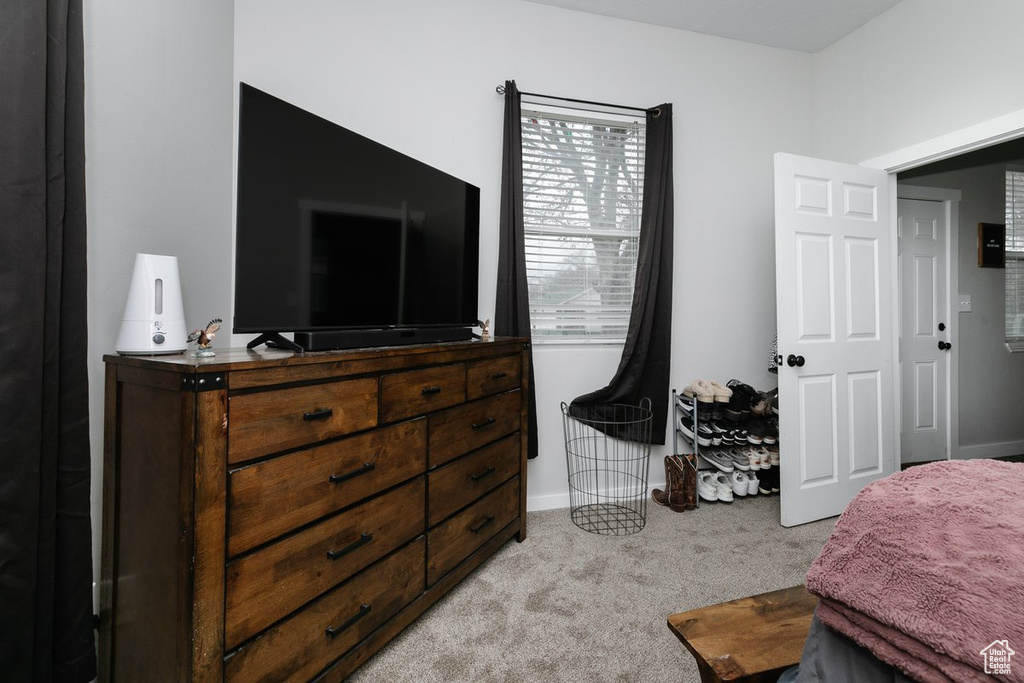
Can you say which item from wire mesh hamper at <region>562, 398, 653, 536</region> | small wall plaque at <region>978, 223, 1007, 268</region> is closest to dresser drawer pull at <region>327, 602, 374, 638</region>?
wire mesh hamper at <region>562, 398, 653, 536</region>

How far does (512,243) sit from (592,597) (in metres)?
1.68

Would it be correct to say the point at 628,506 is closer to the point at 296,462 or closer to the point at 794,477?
the point at 794,477

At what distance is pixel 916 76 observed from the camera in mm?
2576

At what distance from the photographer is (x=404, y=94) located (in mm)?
2393

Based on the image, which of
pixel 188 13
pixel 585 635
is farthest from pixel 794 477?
pixel 188 13

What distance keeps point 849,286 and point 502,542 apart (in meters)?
2.39

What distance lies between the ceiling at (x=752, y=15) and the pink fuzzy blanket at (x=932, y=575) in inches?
112

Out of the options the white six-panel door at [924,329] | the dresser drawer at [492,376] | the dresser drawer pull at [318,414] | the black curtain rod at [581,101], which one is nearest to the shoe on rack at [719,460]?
the dresser drawer at [492,376]

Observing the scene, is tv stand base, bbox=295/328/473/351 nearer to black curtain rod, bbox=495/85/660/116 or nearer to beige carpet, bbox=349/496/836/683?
beige carpet, bbox=349/496/836/683

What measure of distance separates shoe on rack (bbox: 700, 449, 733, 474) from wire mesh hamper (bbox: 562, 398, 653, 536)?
377 millimetres

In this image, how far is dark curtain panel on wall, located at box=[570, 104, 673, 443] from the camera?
8.76 feet

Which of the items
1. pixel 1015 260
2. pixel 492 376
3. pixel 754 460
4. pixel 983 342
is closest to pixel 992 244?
pixel 1015 260

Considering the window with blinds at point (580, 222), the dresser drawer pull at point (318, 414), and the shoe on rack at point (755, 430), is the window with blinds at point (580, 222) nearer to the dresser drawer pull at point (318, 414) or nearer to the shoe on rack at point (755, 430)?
the shoe on rack at point (755, 430)

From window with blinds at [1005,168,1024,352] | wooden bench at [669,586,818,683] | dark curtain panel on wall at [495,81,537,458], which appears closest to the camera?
wooden bench at [669,586,818,683]
